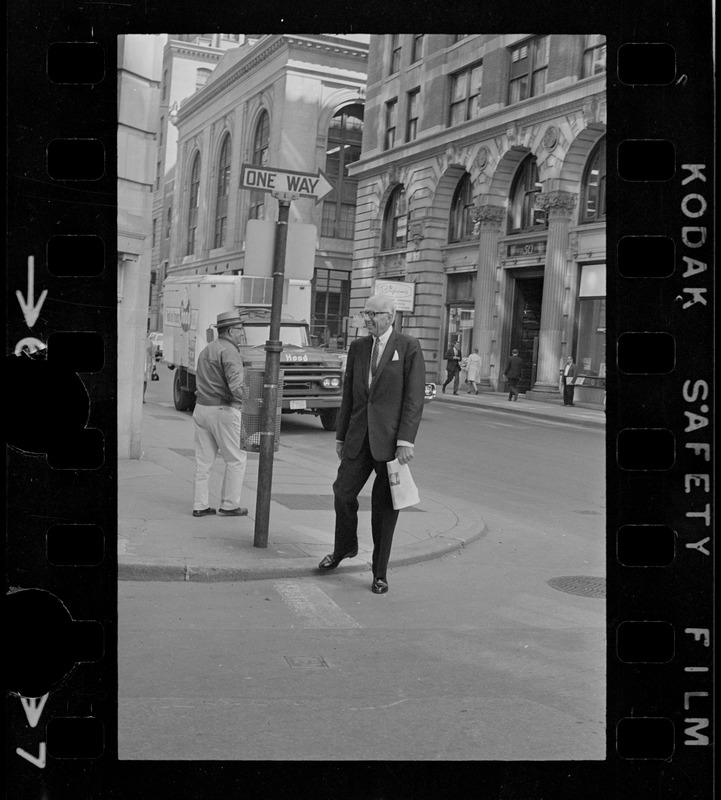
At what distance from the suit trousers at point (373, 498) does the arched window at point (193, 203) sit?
122 inches

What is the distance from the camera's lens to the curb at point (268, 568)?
6105 millimetres

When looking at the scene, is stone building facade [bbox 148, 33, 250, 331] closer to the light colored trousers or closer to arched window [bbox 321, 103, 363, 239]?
arched window [bbox 321, 103, 363, 239]

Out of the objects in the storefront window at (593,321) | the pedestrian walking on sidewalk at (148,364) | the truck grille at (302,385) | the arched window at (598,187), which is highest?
the arched window at (598,187)

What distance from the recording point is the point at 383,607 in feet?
19.2

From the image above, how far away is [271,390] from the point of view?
25.1 ft

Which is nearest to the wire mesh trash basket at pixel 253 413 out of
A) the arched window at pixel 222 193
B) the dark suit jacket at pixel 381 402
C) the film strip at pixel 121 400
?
the dark suit jacket at pixel 381 402

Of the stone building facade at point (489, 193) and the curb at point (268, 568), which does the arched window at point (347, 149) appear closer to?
the stone building facade at point (489, 193)

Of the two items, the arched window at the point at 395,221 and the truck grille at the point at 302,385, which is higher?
the arched window at the point at 395,221

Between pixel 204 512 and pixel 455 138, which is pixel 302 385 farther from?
pixel 455 138

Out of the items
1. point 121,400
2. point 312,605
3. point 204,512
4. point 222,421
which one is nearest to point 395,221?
point 121,400
